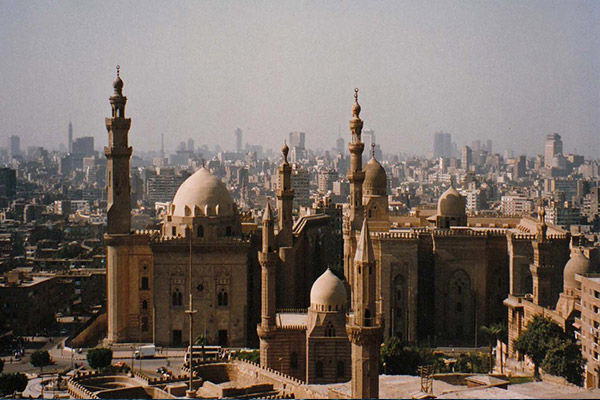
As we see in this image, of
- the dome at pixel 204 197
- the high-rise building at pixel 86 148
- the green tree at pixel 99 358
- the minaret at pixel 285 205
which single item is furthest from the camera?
the high-rise building at pixel 86 148

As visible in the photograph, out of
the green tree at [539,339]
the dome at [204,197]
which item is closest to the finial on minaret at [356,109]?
the dome at [204,197]

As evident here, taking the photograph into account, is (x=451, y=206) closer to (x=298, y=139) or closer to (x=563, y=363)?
(x=563, y=363)

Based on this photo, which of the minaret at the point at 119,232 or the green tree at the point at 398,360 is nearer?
the green tree at the point at 398,360

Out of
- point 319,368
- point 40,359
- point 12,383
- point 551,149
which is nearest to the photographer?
point 319,368

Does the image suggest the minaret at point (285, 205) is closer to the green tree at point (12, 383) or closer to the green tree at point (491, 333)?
the green tree at point (491, 333)

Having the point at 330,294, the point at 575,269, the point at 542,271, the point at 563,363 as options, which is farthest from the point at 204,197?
the point at 563,363

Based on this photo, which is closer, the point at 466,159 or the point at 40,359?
→ the point at 40,359
